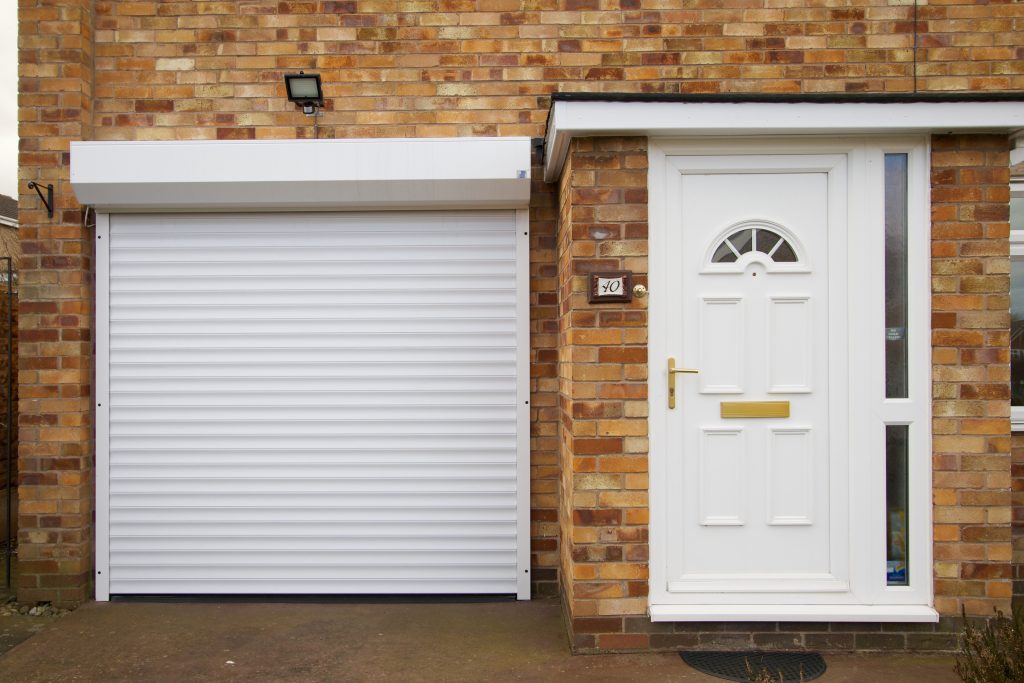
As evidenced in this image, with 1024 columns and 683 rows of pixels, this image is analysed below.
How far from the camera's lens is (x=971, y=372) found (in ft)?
13.6

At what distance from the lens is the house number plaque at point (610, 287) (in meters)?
4.11

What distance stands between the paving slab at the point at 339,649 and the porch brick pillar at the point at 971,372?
0.55 meters

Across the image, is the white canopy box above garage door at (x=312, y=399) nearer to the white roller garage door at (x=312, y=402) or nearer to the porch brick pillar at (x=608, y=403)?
the white roller garage door at (x=312, y=402)

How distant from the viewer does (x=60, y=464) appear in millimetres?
4977

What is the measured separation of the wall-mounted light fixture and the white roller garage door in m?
0.73

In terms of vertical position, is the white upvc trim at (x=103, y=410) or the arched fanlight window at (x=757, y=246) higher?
the arched fanlight window at (x=757, y=246)

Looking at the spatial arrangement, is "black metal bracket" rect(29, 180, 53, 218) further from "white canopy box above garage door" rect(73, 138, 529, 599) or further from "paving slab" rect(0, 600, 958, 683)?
"paving slab" rect(0, 600, 958, 683)

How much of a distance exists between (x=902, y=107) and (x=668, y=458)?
2.19 meters

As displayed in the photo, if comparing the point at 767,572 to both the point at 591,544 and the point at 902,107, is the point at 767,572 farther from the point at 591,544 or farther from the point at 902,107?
the point at 902,107

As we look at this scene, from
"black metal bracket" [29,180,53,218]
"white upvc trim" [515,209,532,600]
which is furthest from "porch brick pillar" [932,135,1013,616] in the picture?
"black metal bracket" [29,180,53,218]

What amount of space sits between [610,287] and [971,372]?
1.99m

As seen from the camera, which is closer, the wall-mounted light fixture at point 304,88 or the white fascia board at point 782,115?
the white fascia board at point 782,115

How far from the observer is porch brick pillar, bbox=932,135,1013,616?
162 inches

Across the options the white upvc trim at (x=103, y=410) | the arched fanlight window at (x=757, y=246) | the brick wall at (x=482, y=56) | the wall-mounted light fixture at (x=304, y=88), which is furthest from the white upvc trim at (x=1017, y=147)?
the white upvc trim at (x=103, y=410)
